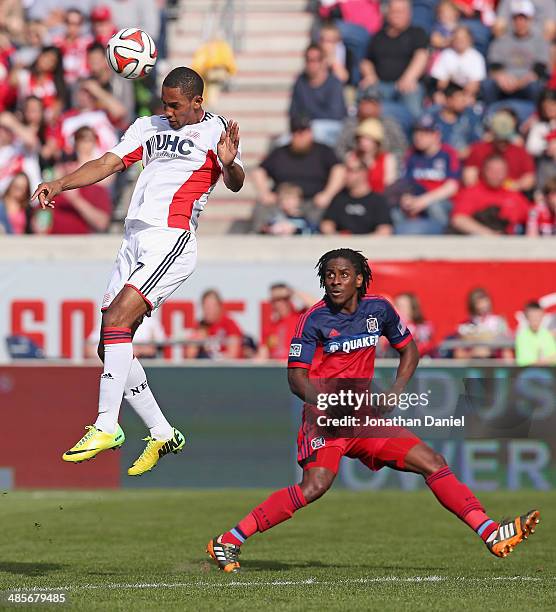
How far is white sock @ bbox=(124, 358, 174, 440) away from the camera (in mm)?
→ 9688

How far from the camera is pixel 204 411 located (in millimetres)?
16031

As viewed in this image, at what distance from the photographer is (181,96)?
934 cm

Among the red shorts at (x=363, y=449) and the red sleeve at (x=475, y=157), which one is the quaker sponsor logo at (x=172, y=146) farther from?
the red sleeve at (x=475, y=157)

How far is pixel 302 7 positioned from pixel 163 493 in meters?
9.00

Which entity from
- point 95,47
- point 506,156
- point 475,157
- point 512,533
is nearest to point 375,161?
point 475,157

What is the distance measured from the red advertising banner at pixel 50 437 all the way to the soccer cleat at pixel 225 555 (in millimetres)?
6539

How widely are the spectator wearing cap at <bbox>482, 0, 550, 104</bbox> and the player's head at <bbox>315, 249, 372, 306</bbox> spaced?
35.1ft

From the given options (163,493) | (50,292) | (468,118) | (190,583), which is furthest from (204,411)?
(190,583)

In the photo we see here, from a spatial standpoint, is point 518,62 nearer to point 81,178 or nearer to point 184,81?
point 184,81

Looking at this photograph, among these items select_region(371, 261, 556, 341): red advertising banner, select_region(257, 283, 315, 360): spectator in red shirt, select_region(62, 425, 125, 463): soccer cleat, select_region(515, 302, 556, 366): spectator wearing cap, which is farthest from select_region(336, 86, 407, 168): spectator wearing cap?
select_region(62, 425, 125, 463): soccer cleat

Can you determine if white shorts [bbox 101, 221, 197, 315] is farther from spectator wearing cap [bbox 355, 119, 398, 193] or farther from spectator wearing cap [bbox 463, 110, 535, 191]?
spectator wearing cap [bbox 463, 110, 535, 191]

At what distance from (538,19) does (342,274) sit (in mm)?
11895

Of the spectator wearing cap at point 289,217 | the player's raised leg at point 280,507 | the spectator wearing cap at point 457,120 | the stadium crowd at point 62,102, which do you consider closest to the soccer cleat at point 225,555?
the player's raised leg at point 280,507

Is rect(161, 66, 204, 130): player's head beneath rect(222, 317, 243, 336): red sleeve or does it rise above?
above
